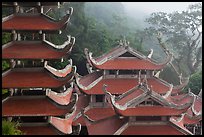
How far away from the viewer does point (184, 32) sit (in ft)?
164

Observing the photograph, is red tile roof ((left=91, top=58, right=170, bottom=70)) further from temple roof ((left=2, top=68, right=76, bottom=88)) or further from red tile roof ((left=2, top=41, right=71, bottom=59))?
temple roof ((left=2, top=68, right=76, bottom=88))

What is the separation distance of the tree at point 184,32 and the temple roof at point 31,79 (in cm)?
3269

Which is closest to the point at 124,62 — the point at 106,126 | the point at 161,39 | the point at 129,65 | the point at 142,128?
the point at 129,65

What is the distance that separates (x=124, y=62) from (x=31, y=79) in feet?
26.4

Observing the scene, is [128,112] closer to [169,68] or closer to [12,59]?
[12,59]

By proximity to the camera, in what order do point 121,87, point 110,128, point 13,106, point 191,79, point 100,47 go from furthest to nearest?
point 100,47 → point 191,79 → point 121,87 → point 110,128 → point 13,106

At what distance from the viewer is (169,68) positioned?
141 ft

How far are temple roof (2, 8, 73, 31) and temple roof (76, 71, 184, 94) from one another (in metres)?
5.68

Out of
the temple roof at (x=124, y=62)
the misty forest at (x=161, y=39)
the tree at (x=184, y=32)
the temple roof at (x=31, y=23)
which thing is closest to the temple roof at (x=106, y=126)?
the temple roof at (x=124, y=62)

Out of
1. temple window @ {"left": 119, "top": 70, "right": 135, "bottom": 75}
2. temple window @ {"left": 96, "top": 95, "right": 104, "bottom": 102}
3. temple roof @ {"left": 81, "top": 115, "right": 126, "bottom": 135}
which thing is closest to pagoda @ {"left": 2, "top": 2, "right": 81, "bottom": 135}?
temple roof @ {"left": 81, "top": 115, "right": 126, "bottom": 135}

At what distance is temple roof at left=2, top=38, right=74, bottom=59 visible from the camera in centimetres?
1408

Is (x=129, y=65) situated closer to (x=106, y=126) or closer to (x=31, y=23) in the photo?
(x=106, y=126)

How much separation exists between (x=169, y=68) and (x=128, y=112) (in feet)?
93.6

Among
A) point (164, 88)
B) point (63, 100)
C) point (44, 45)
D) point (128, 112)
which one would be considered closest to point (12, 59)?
point (44, 45)
